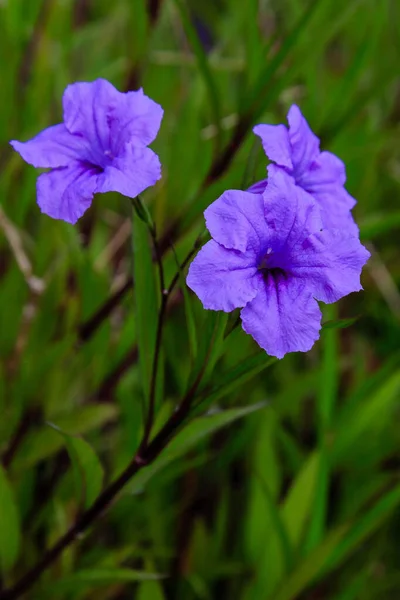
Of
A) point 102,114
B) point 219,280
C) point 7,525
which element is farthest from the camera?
point 7,525

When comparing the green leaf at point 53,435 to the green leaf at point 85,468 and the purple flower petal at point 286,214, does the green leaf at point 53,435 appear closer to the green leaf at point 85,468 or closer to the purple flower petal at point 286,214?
the green leaf at point 85,468

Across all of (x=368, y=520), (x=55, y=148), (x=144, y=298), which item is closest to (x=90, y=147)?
(x=55, y=148)

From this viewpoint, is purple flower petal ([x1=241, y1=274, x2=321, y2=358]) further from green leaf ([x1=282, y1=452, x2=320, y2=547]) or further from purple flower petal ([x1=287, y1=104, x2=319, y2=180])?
green leaf ([x1=282, y1=452, x2=320, y2=547])

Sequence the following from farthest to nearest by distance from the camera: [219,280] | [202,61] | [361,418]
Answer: [361,418] → [202,61] → [219,280]

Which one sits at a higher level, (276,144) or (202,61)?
(202,61)

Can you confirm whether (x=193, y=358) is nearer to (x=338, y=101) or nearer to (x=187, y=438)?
(x=187, y=438)

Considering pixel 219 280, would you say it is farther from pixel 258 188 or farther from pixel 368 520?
pixel 368 520

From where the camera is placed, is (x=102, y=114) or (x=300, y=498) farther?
(x=300, y=498)

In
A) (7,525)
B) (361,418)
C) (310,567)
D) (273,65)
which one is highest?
(273,65)
